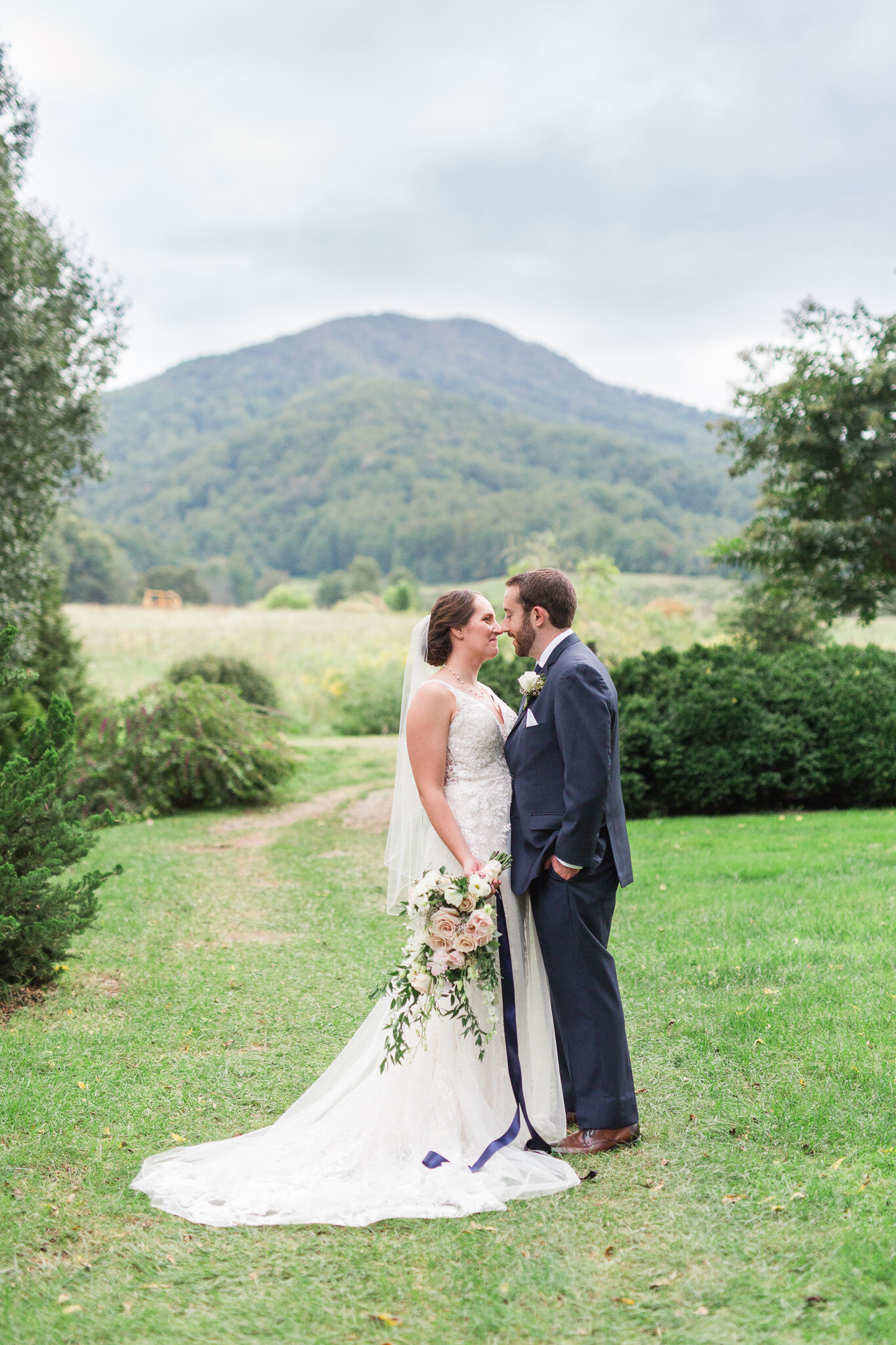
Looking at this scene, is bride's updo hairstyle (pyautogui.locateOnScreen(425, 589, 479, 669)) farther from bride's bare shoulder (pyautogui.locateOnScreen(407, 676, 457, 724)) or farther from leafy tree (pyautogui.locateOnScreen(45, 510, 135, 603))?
leafy tree (pyautogui.locateOnScreen(45, 510, 135, 603))

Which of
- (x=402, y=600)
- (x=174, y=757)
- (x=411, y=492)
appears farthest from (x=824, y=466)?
(x=411, y=492)

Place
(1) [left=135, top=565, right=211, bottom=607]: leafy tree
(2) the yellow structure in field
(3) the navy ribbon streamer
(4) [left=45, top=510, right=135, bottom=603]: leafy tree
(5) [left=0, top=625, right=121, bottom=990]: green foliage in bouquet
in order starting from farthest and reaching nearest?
(1) [left=135, top=565, right=211, bottom=607]: leafy tree
(4) [left=45, top=510, right=135, bottom=603]: leafy tree
(2) the yellow structure in field
(5) [left=0, top=625, right=121, bottom=990]: green foliage in bouquet
(3) the navy ribbon streamer

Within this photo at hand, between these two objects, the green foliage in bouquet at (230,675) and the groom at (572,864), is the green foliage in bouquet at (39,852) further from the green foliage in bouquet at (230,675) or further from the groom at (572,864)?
the green foliage in bouquet at (230,675)

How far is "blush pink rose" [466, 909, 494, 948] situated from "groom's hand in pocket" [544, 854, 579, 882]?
0.32 metres

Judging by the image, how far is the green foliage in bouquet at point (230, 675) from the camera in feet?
60.3

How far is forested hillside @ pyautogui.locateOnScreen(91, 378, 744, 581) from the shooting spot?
72062 mm

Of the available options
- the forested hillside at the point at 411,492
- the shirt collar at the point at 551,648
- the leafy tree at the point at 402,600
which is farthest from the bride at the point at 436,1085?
the forested hillside at the point at 411,492

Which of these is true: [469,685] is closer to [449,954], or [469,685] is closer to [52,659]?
[449,954]

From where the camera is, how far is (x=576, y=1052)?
12.4 ft

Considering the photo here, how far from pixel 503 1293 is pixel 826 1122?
1673 mm

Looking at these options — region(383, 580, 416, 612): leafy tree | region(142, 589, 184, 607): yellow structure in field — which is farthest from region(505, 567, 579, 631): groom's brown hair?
region(142, 589, 184, 607): yellow structure in field

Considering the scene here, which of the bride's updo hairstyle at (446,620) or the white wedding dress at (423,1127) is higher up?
the bride's updo hairstyle at (446,620)

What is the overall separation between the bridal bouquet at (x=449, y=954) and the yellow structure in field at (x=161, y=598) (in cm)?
4520

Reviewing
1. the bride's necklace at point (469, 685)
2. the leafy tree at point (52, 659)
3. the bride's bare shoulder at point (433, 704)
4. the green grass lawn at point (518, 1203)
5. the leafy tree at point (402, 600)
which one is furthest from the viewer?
the leafy tree at point (402, 600)
